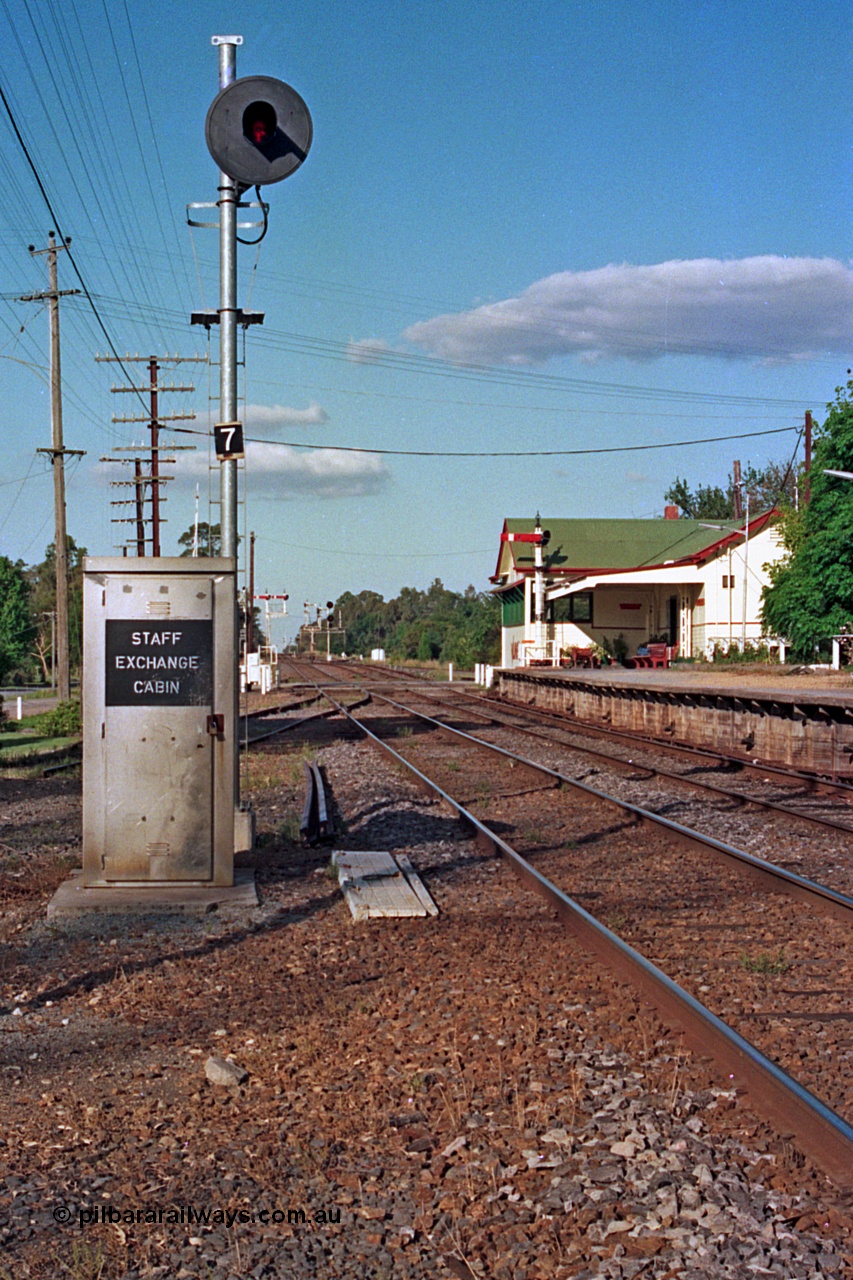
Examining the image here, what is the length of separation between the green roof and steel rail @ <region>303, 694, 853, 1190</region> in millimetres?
43954

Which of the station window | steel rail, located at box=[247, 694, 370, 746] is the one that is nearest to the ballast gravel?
steel rail, located at box=[247, 694, 370, 746]

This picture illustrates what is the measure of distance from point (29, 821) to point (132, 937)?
17.3 feet

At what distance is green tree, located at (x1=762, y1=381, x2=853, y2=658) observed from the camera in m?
36.0

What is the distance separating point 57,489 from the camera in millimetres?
30406

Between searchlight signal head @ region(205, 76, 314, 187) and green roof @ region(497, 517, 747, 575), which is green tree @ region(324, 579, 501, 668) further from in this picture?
searchlight signal head @ region(205, 76, 314, 187)

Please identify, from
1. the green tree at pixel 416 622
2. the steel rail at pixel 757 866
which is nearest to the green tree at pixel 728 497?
the green tree at pixel 416 622

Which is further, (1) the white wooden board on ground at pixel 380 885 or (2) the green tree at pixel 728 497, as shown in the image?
(2) the green tree at pixel 728 497

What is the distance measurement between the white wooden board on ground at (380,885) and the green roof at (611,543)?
41.2 m

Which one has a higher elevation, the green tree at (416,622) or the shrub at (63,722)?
the green tree at (416,622)

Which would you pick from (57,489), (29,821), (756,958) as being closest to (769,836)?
(756,958)

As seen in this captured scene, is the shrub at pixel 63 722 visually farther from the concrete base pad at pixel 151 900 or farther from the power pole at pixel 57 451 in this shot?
the concrete base pad at pixel 151 900

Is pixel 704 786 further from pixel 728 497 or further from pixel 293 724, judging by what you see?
pixel 728 497

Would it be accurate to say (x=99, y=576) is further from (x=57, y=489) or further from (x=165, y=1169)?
(x=57, y=489)

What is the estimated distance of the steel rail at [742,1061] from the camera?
387cm
